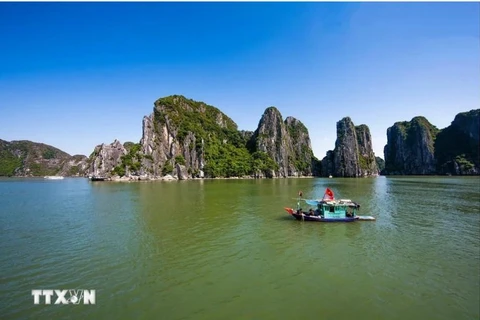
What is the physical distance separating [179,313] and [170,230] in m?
14.9

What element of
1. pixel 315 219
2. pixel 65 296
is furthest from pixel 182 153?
pixel 65 296

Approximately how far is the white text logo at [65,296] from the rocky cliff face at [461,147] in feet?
741

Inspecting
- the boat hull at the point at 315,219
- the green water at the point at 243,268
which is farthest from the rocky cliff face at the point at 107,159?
the boat hull at the point at 315,219

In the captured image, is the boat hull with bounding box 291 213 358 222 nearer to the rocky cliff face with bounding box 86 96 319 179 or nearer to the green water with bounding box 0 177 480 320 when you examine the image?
the green water with bounding box 0 177 480 320

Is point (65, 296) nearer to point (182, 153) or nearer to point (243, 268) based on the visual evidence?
point (243, 268)

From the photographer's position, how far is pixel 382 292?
1311 cm

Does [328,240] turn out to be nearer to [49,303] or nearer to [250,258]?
[250,258]

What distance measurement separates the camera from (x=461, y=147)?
18612 centimetres

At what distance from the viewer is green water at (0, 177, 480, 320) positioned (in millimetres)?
11500

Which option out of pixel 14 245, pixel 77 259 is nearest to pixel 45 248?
pixel 14 245

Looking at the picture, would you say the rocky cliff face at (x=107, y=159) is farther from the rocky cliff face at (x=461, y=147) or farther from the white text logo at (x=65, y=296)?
the rocky cliff face at (x=461, y=147)

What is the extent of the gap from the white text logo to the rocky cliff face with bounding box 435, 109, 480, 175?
225741 millimetres

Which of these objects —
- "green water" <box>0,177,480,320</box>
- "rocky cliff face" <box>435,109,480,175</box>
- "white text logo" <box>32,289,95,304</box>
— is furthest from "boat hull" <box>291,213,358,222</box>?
"rocky cliff face" <box>435,109,480,175</box>

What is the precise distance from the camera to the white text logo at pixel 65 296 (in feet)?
39.7
